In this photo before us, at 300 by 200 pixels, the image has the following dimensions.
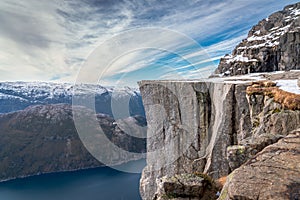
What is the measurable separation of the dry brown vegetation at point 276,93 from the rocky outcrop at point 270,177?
4.83 meters

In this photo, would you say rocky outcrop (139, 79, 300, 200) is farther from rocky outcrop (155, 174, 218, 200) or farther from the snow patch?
rocky outcrop (155, 174, 218, 200)

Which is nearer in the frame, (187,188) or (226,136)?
(187,188)

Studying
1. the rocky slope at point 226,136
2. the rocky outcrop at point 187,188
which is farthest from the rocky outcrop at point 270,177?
the rocky outcrop at point 187,188

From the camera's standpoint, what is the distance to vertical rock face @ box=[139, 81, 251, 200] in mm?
18500

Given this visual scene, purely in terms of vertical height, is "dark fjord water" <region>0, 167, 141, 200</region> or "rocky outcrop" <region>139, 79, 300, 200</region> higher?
"rocky outcrop" <region>139, 79, 300, 200</region>

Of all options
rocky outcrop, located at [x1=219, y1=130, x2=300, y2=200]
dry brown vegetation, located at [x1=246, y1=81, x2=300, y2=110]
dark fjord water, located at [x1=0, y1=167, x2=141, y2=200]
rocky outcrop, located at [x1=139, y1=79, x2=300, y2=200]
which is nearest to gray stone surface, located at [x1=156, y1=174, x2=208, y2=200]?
rocky outcrop, located at [x1=139, y1=79, x2=300, y2=200]

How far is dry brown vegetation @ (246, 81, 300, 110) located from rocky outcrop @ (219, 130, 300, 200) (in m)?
4.83

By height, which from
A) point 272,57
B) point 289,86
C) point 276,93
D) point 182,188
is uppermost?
point 272,57

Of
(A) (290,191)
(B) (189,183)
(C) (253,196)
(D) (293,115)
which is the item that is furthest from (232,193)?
(D) (293,115)

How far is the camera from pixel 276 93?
1407 cm

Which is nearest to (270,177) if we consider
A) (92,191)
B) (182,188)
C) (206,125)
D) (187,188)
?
(187,188)

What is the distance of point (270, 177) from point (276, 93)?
8.76 meters

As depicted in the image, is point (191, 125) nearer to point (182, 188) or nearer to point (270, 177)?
point (182, 188)

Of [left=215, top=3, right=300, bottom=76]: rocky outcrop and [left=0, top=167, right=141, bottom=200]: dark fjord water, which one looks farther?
[left=0, top=167, right=141, bottom=200]: dark fjord water
